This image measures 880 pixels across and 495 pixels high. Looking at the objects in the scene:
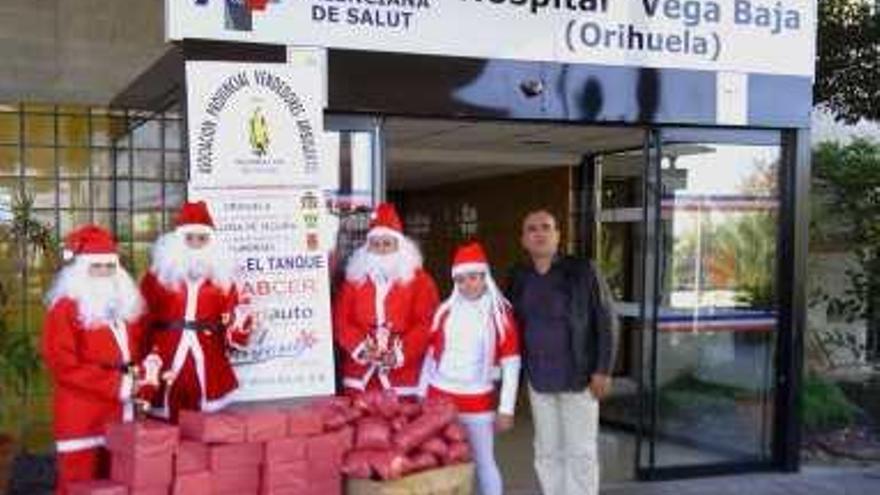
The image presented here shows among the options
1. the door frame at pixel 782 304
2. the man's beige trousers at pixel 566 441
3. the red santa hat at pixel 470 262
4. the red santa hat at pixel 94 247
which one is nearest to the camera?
the red santa hat at pixel 94 247

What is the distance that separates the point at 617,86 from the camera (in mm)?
7848

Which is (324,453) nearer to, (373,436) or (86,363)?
(373,436)

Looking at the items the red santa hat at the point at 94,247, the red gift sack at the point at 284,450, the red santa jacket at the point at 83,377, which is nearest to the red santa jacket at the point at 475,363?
the red gift sack at the point at 284,450

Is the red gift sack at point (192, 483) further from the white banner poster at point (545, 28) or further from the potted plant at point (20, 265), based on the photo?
the potted plant at point (20, 265)

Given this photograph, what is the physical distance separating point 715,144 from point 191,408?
4.07m

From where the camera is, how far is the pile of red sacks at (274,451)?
5250 millimetres

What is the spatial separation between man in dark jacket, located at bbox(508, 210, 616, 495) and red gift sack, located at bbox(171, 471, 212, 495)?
6.47 ft

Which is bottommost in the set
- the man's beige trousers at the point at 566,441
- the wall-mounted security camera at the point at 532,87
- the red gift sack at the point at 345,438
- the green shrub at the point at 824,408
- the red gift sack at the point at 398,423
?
the green shrub at the point at 824,408

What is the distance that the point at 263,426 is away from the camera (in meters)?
5.46

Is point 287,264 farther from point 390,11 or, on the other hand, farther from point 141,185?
point 141,185

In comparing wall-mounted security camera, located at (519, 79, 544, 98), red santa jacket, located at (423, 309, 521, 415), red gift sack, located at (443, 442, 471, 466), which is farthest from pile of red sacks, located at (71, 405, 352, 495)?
wall-mounted security camera, located at (519, 79, 544, 98)

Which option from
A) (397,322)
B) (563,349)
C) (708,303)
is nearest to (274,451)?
Answer: (397,322)

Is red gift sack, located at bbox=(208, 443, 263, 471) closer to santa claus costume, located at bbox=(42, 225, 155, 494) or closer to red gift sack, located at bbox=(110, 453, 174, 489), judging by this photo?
red gift sack, located at bbox=(110, 453, 174, 489)

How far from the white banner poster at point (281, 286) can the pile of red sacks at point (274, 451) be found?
1.23m
